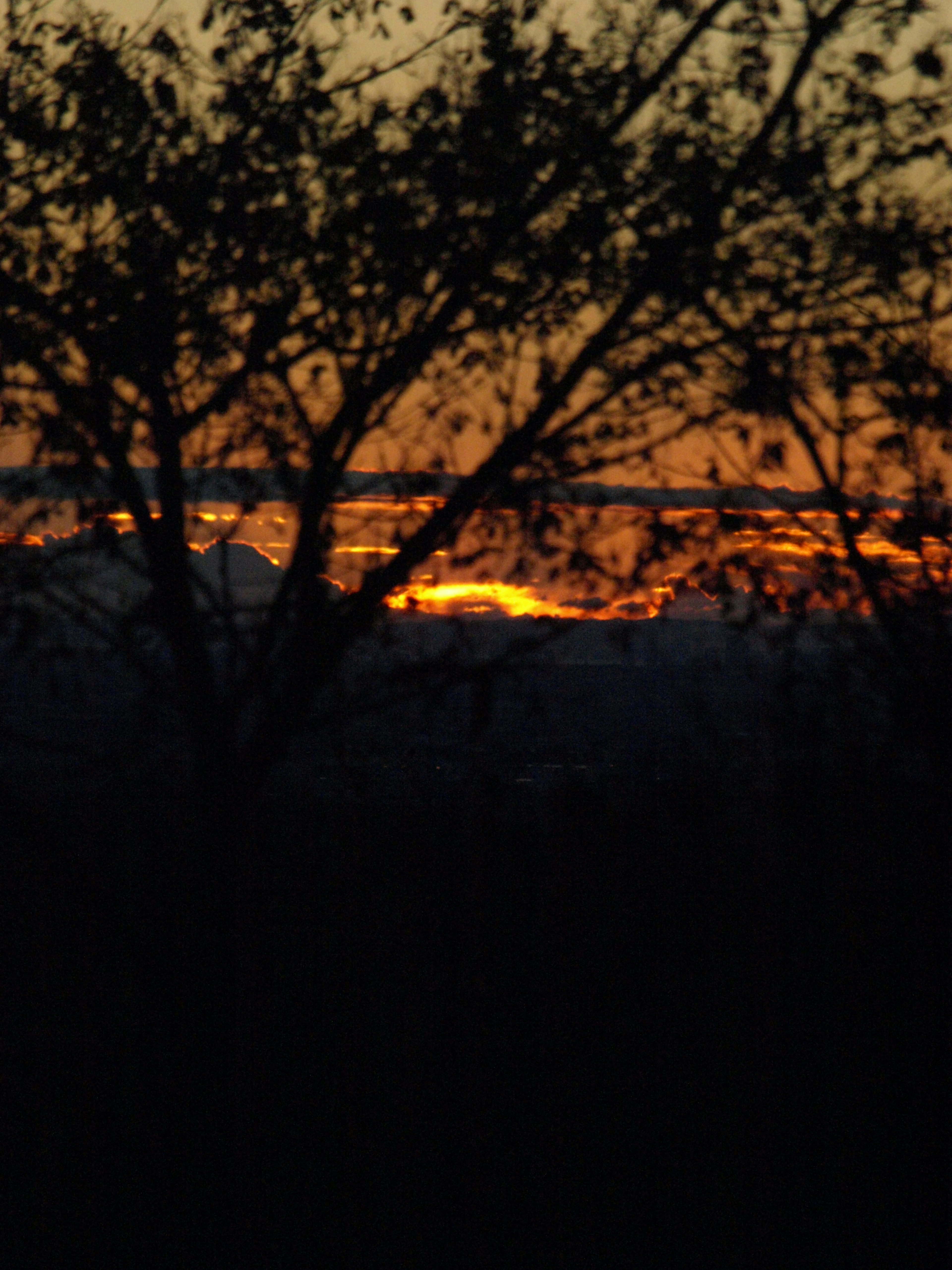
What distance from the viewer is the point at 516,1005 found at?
7012 millimetres

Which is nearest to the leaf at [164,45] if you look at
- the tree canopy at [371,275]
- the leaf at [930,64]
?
the tree canopy at [371,275]

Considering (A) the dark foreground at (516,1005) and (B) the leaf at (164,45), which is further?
(B) the leaf at (164,45)

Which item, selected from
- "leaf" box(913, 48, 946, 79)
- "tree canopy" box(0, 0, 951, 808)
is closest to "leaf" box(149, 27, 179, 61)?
"tree canopy" box(0, 0, 951, 808)

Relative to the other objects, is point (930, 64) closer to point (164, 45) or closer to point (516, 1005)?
point (164, 45)

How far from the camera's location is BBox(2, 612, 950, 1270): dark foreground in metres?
4.86

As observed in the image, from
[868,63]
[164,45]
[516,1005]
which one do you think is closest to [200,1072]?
[516,1005]

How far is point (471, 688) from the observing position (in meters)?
5.87

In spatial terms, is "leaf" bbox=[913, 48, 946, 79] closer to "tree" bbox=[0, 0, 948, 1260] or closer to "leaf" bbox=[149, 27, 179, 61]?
"tree" bbox=[0, 0, 948, 1260]

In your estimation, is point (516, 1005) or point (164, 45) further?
point (516, 1005)

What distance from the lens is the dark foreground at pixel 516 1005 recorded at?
15.9ft

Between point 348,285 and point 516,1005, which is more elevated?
point 348,285

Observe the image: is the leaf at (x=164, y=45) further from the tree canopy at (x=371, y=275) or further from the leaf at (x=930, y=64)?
the leaf at (x=930, y=64)

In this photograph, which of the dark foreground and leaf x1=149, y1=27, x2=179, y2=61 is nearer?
the dark foreground

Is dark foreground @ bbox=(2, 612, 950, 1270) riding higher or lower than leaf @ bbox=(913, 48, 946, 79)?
lower
